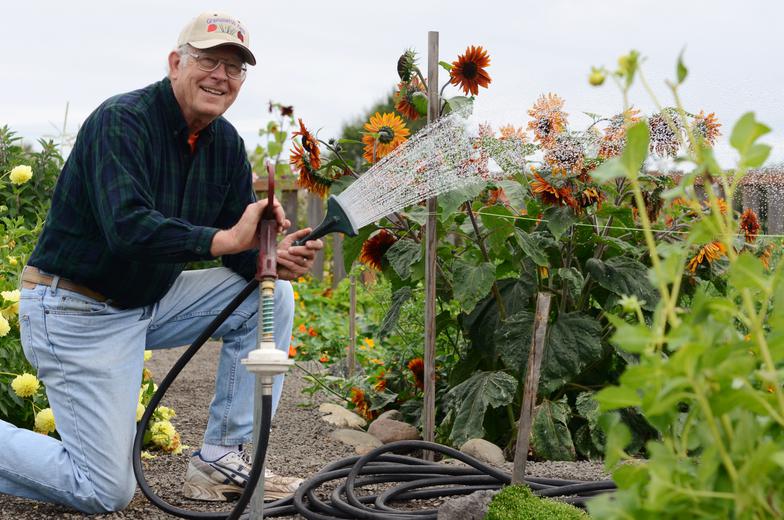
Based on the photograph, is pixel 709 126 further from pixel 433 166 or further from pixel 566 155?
pixel 433 166

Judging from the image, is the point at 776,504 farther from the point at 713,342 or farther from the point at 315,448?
the point at 315,448

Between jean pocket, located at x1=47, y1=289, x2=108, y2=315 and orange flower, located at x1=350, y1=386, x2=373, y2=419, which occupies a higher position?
jean pocket, located at x1=47, y1=289, x2=108, y2=315

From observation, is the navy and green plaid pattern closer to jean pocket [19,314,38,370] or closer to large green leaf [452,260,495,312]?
jean pocket [19,314,38,370]

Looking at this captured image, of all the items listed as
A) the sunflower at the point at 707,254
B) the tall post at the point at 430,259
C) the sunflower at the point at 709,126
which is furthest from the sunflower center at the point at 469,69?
the sunflower at the point at 707,254

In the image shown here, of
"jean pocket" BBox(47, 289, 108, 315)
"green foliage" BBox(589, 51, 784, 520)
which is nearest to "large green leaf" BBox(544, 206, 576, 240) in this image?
"jean pocket" BBox(47, 289, 108, 315)

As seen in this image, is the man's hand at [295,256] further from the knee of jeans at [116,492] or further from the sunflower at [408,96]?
the sunflower at [408,96]

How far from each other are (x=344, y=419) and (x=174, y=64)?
176 centimetres

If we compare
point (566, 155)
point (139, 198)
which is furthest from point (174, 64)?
point (566, 155)

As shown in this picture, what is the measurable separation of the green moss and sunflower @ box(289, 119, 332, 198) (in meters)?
1.49

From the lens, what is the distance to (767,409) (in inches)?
34.7

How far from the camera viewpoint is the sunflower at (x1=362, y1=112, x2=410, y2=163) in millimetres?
3242

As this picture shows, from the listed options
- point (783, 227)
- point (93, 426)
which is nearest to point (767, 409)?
point (93, 426)

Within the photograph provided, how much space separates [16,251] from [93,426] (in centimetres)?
134

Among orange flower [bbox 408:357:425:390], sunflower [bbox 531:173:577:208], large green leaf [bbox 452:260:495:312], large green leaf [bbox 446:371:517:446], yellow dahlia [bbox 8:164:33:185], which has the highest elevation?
yellow dahlia [bbox 8:164:33:185]
